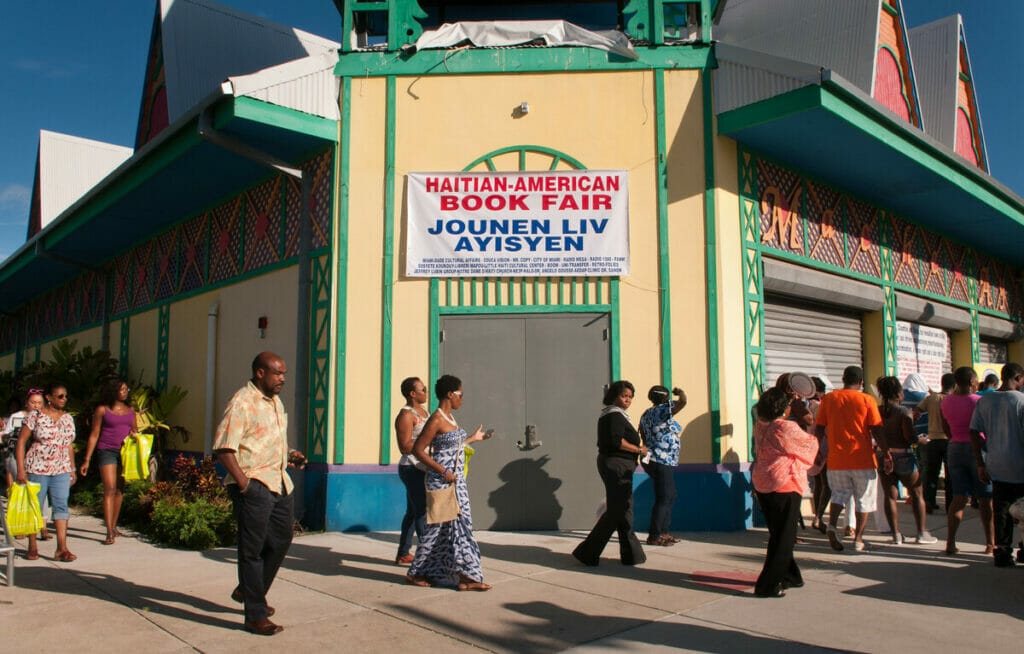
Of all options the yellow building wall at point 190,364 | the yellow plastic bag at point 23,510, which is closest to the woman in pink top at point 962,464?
the yellow plastic bag at point 23,510

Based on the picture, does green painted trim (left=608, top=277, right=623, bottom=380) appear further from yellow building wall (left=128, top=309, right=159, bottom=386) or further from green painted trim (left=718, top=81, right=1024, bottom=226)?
yellow building wall (left=128, top=309, right=159, bottom=386)

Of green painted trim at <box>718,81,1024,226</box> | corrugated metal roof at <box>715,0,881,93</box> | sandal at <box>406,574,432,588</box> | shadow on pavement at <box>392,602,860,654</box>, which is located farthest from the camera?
corrugated metal roof at <box>715,0,881,93</box>

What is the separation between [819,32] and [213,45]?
375 inches

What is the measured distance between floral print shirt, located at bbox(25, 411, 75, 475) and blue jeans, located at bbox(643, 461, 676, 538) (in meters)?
5.55

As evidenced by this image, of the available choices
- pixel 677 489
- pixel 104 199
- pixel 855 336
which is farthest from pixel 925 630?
pixel 104 199

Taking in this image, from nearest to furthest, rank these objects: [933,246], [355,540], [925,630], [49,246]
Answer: [925,630], [355,540], [933,246], [49,246]

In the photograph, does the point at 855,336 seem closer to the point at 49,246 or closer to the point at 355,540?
the point at 355,540

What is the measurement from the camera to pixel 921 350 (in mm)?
13250

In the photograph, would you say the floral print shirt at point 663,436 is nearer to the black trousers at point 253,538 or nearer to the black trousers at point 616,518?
the black trousers at point 616,518

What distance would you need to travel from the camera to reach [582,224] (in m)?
8.72

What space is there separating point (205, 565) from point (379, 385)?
259 centimetres

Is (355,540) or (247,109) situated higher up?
(247,109)

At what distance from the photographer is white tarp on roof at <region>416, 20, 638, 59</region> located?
29.7ft

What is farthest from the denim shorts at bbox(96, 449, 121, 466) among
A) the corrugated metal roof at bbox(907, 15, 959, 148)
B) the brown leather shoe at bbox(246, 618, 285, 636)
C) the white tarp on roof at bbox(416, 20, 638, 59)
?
the corrugated metal roof at bbox(907, 15, 959, 148)
